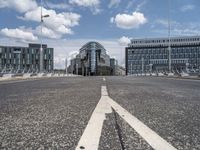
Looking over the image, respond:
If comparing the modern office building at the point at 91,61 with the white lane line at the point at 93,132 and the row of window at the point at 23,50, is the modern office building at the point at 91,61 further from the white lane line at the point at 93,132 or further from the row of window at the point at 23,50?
the white lane line at the point at 93,132

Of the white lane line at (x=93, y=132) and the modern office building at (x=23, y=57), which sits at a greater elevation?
the modern office building at (x=23, y=57)

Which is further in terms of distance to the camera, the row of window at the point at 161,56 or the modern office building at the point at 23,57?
the row of window at the point at 161,56

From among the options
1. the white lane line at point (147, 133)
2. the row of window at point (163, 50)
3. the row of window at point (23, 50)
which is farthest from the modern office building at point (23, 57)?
the white lane line at point (147, 133)

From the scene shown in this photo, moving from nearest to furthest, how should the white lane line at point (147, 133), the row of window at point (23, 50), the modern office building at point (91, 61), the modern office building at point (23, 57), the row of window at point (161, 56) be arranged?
the white lane line at point (147, 133), the row of window at point (23, 50), the modern office building at point (23, 57), the row of window at point (161, 56), the modern office building at point (91, 61)

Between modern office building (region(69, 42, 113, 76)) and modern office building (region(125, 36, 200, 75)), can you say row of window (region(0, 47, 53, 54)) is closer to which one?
modern office building (region(69, 42, 113, 76))

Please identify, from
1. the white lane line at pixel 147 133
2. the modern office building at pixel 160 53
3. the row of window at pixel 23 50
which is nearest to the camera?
the white lane line at pixel 147 133

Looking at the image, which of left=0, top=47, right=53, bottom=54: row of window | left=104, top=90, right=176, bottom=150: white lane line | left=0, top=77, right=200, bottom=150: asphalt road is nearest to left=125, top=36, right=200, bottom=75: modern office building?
left=0, top=47, right=53, bottom=54: row of window

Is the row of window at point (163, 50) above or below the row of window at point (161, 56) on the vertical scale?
above

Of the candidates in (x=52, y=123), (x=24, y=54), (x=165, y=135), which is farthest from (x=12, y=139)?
(x=24, y=54)

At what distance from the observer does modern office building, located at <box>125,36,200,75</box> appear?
465 feet

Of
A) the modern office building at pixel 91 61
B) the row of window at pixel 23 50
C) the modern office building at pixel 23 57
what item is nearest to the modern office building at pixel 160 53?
the modern office building at pixel 91 61

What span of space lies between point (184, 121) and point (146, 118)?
0.62 m

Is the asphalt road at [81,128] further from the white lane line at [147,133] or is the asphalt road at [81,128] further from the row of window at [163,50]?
the row of window at [163,50]

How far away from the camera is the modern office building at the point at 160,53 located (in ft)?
465
